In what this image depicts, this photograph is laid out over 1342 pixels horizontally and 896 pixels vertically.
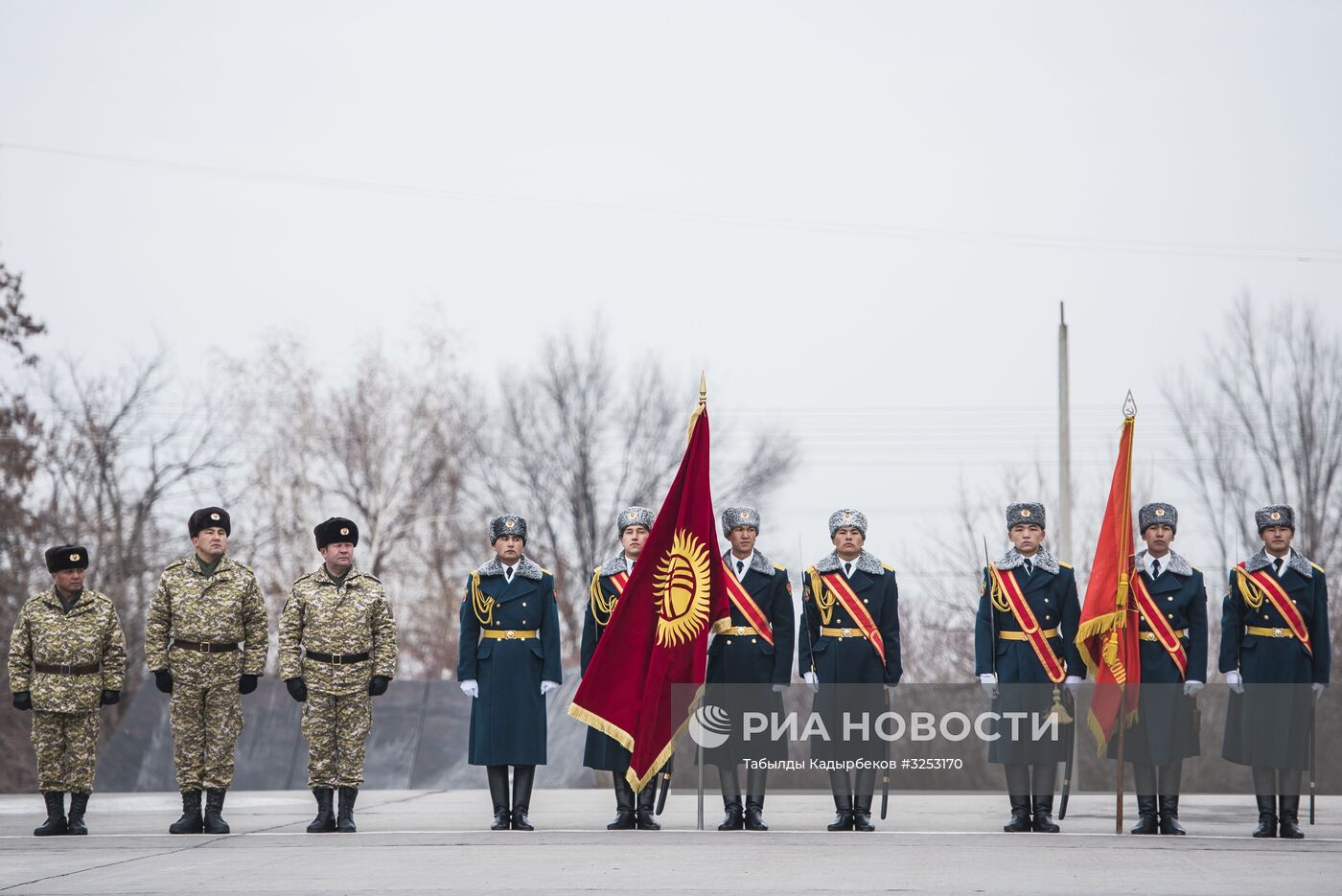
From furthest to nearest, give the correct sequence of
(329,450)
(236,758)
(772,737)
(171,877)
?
(329,450), (236,758), (772,737), (171,877)

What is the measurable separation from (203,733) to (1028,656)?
4.94 metres

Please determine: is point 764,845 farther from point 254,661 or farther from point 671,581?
point 254,661

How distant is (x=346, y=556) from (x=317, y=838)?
1.72m

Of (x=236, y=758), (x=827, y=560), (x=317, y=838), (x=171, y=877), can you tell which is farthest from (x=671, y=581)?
(x=236, y=758)

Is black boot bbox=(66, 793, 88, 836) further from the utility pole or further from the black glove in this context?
the utility pole

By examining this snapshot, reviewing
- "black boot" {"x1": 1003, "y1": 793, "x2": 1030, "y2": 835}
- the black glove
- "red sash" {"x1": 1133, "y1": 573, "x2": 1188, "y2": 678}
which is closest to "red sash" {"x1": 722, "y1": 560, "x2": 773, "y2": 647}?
"black boot" {"x1": 1003, "y1": 793, "x2": 1030, "y2": 835}

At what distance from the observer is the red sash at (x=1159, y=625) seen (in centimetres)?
962

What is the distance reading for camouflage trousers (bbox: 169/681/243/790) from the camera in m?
9.88

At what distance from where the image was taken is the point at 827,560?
997 cm

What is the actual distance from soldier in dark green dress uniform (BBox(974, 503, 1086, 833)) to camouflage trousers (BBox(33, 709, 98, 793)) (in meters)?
5.48

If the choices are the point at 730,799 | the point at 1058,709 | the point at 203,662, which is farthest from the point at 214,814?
the point at 1058,709

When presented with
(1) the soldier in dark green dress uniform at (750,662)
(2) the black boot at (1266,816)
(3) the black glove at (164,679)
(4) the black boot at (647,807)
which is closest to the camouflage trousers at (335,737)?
(3) the black glove at (164,679)

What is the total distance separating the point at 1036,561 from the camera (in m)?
9.76

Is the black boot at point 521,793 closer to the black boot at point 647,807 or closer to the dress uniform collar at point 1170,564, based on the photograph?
the black boot at point 647,807
